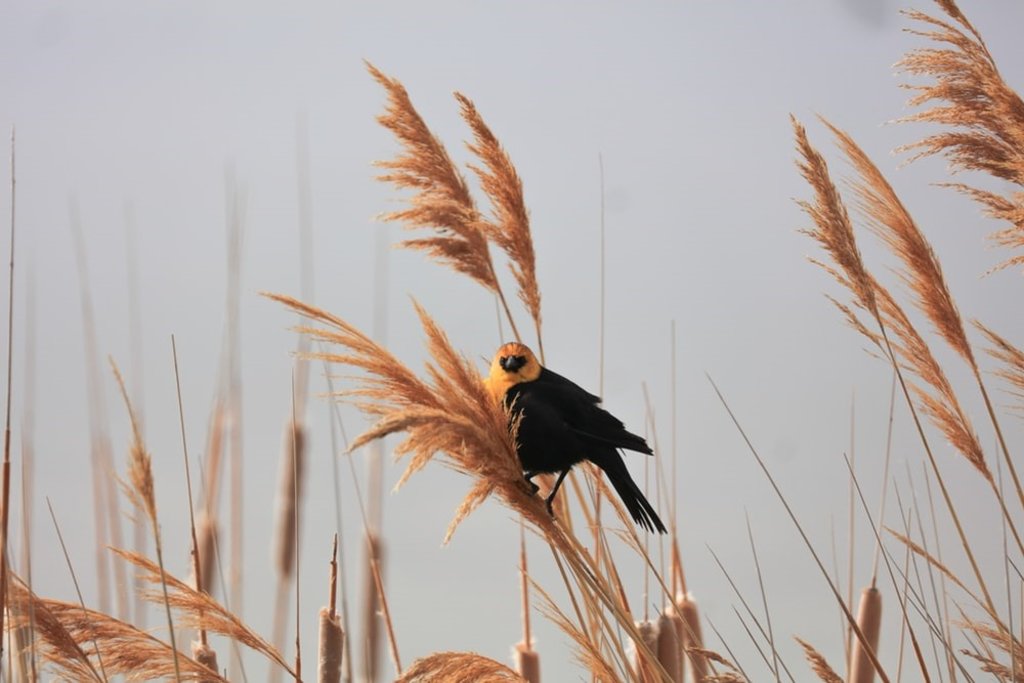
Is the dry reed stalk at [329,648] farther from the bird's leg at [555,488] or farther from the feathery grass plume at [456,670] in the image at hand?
the bird's leg at [555,488]

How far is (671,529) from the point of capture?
309 centimetres

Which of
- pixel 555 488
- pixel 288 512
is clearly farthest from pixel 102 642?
pixel 555 488

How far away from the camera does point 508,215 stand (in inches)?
114

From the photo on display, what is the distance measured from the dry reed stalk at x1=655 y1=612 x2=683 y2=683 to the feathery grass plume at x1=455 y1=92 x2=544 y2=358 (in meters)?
0.82

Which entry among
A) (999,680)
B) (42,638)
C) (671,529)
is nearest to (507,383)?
(671,529)

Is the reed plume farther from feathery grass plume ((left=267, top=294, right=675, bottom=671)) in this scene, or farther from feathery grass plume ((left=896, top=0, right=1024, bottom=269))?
feathery grass plume ((left=896, top=0, right=1024, bottom=269))

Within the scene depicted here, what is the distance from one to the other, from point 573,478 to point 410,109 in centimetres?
105

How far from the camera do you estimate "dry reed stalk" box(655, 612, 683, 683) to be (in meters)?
2.87

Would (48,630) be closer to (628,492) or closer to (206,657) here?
(206,657)

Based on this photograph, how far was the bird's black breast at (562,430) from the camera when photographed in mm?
2301

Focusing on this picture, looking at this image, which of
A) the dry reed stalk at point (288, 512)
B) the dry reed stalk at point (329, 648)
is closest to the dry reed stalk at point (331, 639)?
the dry reed stalk at point (329, 648)

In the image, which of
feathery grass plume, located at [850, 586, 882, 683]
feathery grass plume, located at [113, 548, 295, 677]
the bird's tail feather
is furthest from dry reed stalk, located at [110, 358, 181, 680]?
feathery grass plume, located at [850, 586, 882, 683]

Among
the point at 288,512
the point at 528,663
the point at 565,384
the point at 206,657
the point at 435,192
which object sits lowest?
the point at 528,663

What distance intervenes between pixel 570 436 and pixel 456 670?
513 mm
